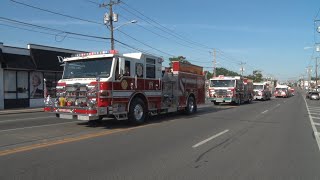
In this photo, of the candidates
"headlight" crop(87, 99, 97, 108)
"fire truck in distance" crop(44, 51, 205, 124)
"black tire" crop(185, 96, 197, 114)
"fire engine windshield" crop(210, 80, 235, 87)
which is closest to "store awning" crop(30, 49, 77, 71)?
"fire engine windshield" crop(210, 80, 235, 87)

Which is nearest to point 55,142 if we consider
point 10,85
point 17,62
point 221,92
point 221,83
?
point 17,62

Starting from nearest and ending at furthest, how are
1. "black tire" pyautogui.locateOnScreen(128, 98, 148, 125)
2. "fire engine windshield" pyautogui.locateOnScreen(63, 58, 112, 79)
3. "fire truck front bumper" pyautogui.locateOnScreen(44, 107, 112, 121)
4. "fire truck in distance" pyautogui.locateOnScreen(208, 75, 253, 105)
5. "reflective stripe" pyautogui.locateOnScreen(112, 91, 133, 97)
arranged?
1. "fire truck front bumper" pyautogui.locateOnScreen(44, 107, 112, 121)
2. "reflective stripe" pyautogui.locateOnScreen(112, 91, 133, 97)
3. "fire engine windshield" pyautogui.locateOnScreen(63, 58, 112, 79)
4. "black tire" pyautogui.locateOnScreen(128, 98, 148, 125)
5. "fire truck in distance" pyautogui.locateOnScreen(208, 75, 253, 105)

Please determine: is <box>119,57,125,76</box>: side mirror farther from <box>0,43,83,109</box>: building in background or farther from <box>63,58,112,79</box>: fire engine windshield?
<box>0,43,83,109</box>: building in background

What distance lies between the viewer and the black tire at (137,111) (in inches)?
593

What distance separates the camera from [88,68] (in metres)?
14.5

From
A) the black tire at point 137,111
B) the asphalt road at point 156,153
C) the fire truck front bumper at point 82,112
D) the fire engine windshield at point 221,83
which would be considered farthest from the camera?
the fire engine windshield at point 221,83

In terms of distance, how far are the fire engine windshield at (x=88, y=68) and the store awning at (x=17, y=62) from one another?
15.8m

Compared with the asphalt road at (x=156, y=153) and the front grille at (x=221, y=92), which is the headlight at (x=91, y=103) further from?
the front grille at (x=221, y=92)

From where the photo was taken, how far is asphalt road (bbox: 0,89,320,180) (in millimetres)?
7352

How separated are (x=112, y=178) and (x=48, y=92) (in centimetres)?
944

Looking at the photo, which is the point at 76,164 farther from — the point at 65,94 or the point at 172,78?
the point at 172,78

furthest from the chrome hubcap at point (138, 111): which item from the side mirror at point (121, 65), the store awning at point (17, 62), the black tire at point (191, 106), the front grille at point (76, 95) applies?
the store awning at point (17, 62)

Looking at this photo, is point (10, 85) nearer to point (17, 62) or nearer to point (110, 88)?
point (17, 62)

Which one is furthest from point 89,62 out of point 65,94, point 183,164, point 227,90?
point 227,90
